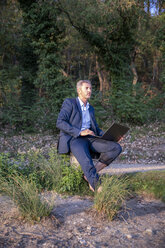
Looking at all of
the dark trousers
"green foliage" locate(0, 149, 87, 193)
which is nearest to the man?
the dark trousers

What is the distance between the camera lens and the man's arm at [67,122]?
14.4ft

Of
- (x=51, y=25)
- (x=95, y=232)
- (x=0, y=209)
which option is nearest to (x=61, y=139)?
(x=0, y=209)

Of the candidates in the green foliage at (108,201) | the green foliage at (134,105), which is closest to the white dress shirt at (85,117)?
the green foliage at (108,201)

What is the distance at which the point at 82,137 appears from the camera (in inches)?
183

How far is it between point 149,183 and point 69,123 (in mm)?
1566

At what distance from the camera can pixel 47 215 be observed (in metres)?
3.24

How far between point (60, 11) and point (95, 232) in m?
11.7

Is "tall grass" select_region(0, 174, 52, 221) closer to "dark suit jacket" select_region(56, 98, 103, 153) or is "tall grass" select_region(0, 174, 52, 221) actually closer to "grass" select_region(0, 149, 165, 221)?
"grass" select_region(0, 149, 165, 221)

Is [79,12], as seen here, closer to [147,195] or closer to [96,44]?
[96,44]

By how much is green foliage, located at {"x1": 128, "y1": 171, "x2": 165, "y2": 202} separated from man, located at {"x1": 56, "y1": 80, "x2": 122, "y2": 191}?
0.49 metres

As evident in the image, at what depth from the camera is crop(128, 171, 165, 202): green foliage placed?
4.20 meters

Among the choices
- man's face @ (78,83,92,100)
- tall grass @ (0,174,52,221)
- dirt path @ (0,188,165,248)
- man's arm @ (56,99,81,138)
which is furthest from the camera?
man's face @ (78,83,92,100)

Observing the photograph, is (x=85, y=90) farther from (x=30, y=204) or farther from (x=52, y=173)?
(x=30, y=204)

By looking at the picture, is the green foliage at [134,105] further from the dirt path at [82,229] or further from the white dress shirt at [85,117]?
the dirt path at [82,229]
